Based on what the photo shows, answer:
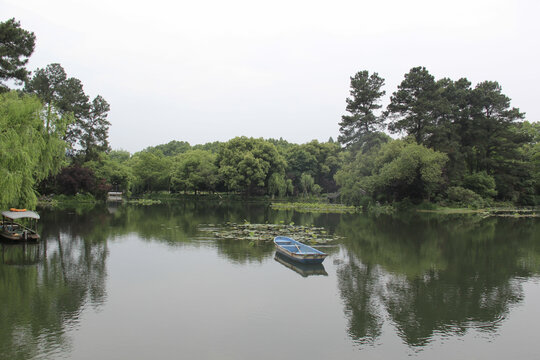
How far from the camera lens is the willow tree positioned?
1809 centimetres

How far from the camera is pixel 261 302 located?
42.1ft

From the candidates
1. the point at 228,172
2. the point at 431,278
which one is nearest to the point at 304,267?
the point at 431,278

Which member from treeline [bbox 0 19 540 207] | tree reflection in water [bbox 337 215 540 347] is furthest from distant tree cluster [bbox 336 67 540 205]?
tree reflection in water [bbox 337 215 540 347]

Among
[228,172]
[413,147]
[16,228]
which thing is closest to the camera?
[16,228]

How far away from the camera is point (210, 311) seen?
11.9 metres

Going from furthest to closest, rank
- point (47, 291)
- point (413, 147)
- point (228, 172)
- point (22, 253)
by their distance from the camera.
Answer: point (228, 172) → point (413, 147) → point (22, 253) → point (47, 291)

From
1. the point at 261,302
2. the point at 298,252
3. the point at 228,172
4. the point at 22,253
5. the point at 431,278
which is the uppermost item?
the point at 228,172

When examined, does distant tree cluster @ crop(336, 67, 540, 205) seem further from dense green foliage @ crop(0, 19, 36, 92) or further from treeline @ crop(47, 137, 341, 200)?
dense green foliage @ crop(0, 19, 36, 92)

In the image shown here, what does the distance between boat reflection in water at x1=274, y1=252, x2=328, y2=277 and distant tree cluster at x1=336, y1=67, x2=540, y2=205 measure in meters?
31.3

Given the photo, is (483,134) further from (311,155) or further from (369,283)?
(369,283)

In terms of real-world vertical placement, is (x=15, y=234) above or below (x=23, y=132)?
below

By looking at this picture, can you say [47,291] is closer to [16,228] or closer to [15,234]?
[15,234]

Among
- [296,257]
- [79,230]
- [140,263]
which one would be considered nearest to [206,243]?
[140,263]

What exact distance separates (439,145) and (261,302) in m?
43.4
